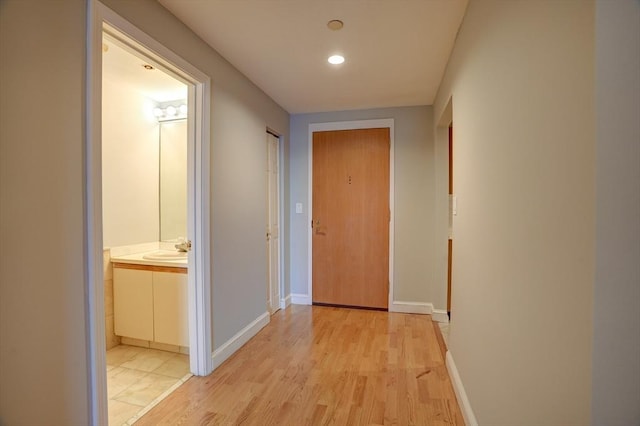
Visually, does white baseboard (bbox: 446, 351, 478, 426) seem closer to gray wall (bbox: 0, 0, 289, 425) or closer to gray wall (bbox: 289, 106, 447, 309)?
gray wall (bbox: 289, 106, 447, 309)

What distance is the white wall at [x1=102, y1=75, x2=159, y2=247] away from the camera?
2.72 metres

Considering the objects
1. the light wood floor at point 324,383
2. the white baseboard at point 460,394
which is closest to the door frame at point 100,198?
the light wood floor at point 324,383

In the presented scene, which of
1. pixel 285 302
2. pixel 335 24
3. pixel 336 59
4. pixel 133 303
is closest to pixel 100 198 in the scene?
pixel 133 303

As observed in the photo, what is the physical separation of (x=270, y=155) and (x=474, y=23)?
7.86ft

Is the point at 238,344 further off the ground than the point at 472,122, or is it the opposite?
the point at 472,122

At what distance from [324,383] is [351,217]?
2003mm

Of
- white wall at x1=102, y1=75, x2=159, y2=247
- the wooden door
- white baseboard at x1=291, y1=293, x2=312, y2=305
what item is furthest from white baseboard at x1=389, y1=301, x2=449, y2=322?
white wall at x1=102, y1=75, x2=159, y2=247

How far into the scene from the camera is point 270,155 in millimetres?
3531

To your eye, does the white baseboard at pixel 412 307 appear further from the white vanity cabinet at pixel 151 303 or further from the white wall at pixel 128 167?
the white wall at pixel 128 167

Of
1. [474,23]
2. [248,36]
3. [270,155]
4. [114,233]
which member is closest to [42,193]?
[248,36]

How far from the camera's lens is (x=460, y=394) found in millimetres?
→ 1870

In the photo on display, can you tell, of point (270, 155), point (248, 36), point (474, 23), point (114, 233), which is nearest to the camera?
point (474, 23)

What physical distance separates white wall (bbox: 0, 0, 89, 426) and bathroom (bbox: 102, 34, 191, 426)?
85 cm

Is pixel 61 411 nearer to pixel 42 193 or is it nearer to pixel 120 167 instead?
pixel 42 193
